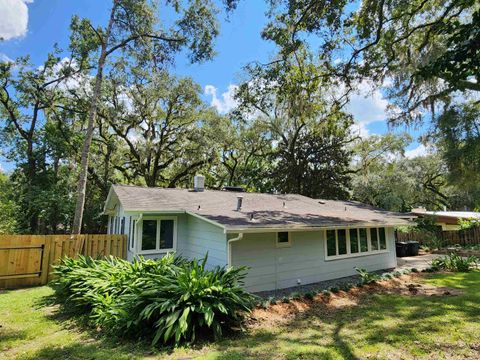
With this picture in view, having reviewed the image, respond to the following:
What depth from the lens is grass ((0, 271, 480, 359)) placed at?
14.6 ft

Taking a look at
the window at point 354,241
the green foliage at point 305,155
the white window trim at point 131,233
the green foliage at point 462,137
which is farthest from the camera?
the green foliage at point 305,155

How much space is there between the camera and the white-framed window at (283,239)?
908cm

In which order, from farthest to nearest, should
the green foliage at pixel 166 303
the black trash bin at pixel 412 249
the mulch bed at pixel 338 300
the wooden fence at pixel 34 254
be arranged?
the black trash bin at pixel 412 249 → the wooden fence at pixel 34 254 → the mulch bed at pixel 338 300 → the green foliage at pixel 166 303

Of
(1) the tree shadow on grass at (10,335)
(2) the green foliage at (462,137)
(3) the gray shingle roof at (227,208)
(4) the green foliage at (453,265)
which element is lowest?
(1) the tree shadow on grass at (10,335)

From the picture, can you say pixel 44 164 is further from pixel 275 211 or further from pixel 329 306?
pixel 329 306

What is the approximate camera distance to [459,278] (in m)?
9.66

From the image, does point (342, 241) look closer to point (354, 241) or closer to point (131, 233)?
point (354, 241)

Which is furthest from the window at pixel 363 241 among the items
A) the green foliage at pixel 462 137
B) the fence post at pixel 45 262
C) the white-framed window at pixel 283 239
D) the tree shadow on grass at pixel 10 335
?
the fence post at pixel 45 262

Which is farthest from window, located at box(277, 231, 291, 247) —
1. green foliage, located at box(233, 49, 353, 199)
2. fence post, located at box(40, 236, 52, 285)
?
green foliage, located at box(233, 49, 353, 199)

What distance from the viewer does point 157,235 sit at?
10.4m

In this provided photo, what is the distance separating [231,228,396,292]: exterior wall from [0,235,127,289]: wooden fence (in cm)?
570

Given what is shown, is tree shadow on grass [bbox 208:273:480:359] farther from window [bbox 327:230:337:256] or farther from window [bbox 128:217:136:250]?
window [bbox 128:217:136:250]

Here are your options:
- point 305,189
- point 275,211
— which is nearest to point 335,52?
point 275,211

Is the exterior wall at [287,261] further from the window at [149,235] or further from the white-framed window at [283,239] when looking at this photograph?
the window at [149,235]
